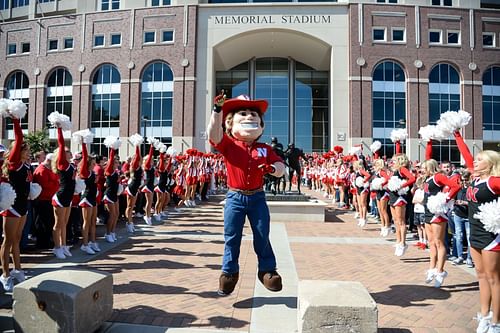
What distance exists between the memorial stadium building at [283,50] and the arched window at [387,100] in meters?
0.09

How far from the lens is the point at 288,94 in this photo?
37250mm

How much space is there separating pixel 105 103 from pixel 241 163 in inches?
1309

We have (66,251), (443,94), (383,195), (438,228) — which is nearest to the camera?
(438,228)

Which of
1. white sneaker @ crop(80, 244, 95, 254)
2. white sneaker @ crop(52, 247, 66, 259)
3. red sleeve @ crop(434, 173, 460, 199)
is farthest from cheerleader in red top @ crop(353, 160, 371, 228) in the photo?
white sneaker @ crop(52, 247, 66, 259)

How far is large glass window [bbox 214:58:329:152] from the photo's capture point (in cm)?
3681

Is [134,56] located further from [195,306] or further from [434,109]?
[195,306]

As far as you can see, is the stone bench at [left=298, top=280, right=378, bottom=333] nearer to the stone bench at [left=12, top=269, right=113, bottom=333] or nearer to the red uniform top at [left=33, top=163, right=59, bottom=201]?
the stone bench at [left=12, top=269, right=113, bottom=333]

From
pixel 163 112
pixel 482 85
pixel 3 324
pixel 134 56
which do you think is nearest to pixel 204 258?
pixel 3 324

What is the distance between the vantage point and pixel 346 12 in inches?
1246

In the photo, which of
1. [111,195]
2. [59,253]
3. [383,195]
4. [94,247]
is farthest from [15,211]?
[383,195]

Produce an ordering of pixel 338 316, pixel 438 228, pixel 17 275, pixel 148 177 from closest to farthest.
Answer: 1. pixel 338 316
2. pixel 17 275
3. pixel 438 228
4. pixel 148 177

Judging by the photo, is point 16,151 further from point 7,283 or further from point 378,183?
point 378,183

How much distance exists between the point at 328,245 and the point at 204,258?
2852mm

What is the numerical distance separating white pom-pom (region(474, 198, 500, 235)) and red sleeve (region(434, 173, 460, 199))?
53.6 inches
